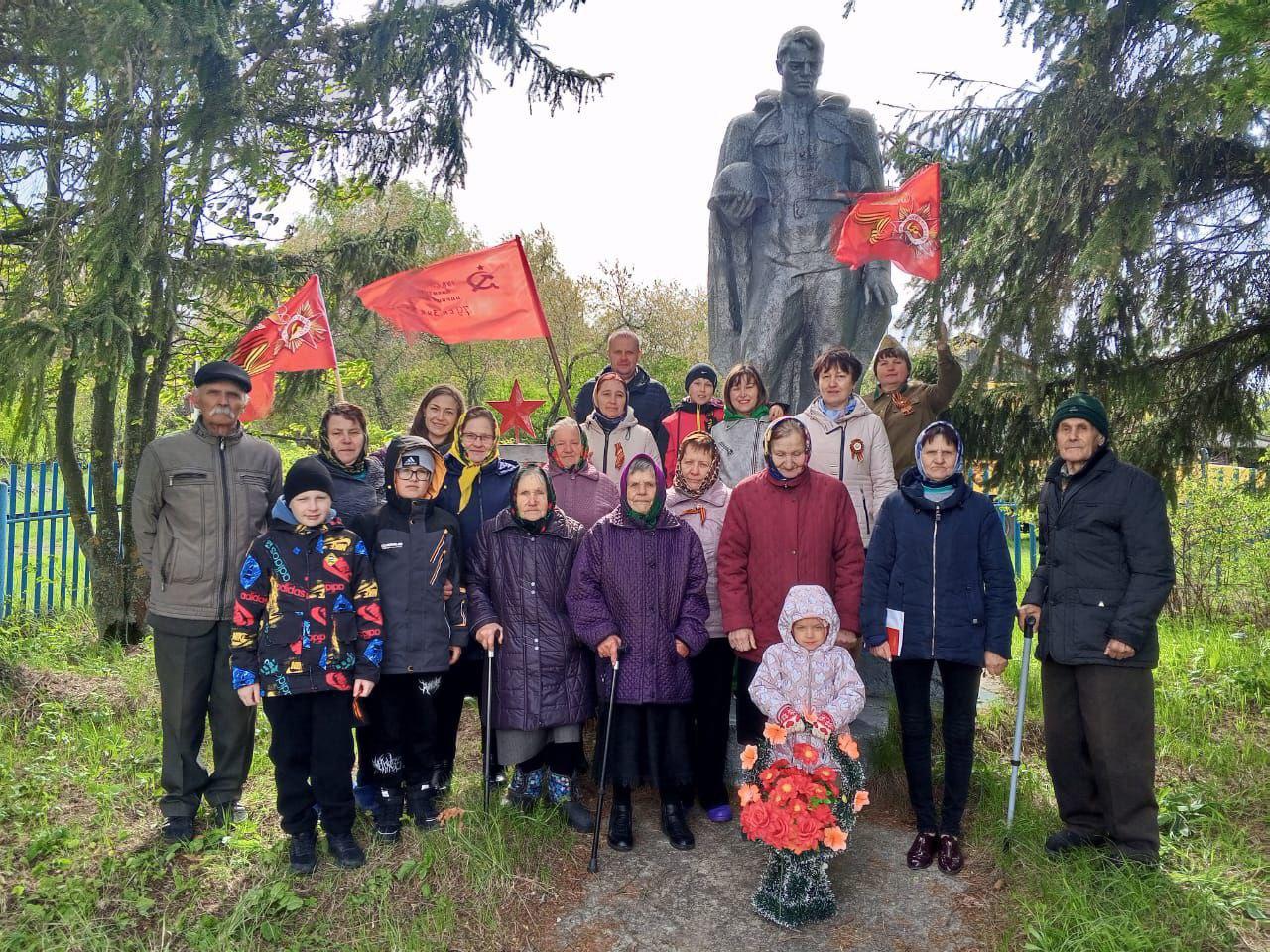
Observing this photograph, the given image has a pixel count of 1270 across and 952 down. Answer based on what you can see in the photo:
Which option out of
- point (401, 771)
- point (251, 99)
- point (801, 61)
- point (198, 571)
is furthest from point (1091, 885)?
point (251, 99)

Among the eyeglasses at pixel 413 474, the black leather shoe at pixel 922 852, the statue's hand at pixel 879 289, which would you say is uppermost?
the statue's hand at pixel 879 289

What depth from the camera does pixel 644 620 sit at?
12.1 ft

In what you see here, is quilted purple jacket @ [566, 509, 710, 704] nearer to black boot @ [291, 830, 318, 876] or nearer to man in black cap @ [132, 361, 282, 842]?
black boot @ [291, 830, 318, 876]

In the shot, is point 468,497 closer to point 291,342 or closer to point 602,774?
point 602,774

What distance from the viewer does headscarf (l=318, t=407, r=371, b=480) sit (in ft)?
12.6

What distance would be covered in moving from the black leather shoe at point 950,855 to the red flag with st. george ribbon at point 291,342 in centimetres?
391

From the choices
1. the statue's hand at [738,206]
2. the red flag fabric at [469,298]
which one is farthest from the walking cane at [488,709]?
the statue's hand at [738,206]

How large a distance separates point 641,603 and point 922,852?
1549 millimetres

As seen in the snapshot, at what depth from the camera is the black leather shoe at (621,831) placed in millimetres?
3730

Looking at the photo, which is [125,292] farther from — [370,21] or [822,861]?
[822,861]

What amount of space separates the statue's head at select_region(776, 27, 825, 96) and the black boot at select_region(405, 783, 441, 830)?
16.2 feet

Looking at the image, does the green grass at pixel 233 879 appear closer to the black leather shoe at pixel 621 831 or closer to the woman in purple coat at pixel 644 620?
the black leather shoe at pixel 621 831

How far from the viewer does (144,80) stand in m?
5.00

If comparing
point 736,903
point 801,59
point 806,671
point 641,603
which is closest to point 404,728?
point 641,603
